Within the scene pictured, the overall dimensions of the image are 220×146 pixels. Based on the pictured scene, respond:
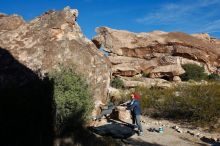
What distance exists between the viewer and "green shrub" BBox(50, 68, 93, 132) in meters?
11.6

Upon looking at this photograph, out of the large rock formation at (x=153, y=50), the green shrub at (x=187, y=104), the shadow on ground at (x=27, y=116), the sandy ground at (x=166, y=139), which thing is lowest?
the sandy ground at (x=166, y=139)


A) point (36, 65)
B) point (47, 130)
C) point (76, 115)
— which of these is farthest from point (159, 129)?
point (47, 130)

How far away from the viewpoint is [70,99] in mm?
11984

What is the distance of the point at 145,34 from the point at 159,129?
3394 centimetres

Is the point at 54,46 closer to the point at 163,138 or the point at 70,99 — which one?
the point at 70,99

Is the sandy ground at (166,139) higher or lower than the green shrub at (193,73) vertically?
lower

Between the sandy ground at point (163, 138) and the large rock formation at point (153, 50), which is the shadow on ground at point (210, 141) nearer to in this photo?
the sandy ground at point (163, 138)

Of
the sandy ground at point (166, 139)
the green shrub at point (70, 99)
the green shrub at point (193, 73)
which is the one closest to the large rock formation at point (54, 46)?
the green shrub at point (70, 99)

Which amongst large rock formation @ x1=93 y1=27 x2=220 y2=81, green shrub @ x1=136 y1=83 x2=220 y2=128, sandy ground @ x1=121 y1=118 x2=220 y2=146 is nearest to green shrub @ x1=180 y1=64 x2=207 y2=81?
large rock formation @ x1=93 y1=27 x2=220 y2=81

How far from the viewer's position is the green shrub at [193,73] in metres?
40.2

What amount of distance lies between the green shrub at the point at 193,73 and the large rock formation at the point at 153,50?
4.97 ft

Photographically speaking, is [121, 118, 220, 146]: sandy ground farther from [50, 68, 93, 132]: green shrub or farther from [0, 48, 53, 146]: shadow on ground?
[0, 48, 53, 146]: shadow on ground

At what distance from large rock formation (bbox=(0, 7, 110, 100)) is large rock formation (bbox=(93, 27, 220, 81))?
84.8 ft

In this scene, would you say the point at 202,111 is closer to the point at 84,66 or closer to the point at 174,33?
the point at 84,66
